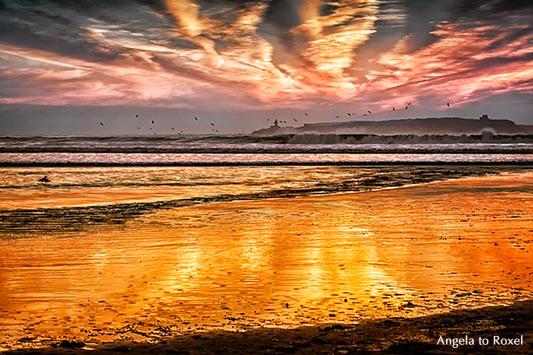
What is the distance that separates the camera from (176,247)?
14.4 m

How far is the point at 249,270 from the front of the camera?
→ 1179 centimetres

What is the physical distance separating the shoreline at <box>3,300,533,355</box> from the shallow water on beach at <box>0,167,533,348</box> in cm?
31

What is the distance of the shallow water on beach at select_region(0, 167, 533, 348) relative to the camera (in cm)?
866

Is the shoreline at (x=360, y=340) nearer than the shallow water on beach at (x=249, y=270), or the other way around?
the shoreline at (x=360, y=340)

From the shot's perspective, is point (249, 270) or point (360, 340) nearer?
point (360, 340)

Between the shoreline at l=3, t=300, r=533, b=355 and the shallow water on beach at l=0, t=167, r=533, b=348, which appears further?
the shallow water on beach at l=0, t=167, r=533, b=348

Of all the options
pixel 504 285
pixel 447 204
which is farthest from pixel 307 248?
pixel 447 204

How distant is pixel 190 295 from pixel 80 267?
324 centimetres

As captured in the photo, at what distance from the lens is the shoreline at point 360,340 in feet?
23.6

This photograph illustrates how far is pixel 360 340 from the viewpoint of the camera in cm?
757

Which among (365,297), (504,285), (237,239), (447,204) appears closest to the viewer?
(365,297)

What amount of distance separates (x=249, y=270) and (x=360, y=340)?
4.44 metres

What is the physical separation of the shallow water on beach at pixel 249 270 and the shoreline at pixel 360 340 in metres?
0.31

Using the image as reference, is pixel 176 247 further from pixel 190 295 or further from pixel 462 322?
pixel 462 322
